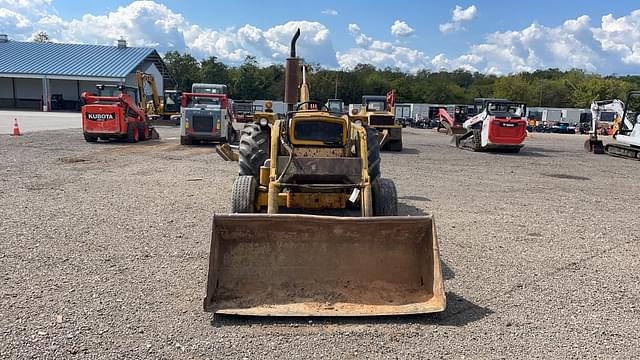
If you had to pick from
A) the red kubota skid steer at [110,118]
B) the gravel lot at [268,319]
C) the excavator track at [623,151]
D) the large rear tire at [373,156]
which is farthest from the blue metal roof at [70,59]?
the large rear tire at [373,156]

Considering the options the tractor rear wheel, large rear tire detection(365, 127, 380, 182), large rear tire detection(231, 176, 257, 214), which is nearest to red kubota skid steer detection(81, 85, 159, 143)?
the tractor rear wheel

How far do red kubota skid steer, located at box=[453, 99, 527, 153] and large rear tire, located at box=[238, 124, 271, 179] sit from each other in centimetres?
1392

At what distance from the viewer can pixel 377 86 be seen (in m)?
80.8

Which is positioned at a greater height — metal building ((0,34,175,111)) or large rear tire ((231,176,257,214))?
metal building ((0,34,175,111))

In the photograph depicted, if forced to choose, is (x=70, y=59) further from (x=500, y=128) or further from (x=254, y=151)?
(x=254, y=151)

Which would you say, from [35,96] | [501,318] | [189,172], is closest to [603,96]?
[35,96]

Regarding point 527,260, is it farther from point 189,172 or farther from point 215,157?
point 215,157

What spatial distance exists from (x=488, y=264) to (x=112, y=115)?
1590cm

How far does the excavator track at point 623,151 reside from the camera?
19.7 m

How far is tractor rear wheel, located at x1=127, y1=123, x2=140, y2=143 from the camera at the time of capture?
19.2m

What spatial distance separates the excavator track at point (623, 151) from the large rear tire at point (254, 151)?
16.9m

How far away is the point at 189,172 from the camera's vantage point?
1204cm

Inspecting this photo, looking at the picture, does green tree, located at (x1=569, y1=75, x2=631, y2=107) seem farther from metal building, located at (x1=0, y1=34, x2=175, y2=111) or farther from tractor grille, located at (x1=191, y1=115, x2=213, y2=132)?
tractor grille, located at (x1=191, y1=115, x2=213, y2=132)

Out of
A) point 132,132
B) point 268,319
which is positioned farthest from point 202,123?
point 268,319
